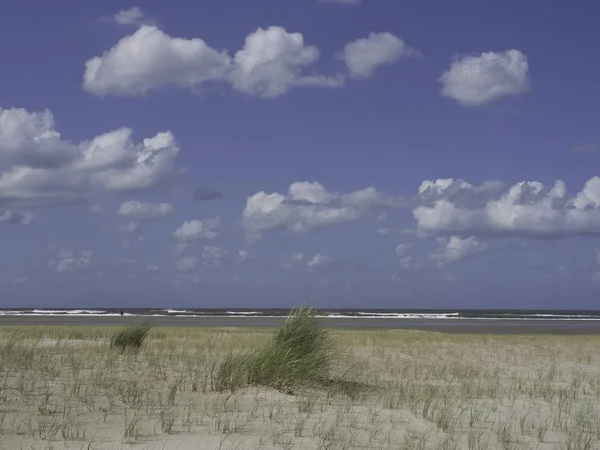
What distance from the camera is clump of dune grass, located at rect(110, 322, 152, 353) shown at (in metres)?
19.8

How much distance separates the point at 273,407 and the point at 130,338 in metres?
10.6

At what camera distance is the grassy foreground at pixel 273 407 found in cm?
841

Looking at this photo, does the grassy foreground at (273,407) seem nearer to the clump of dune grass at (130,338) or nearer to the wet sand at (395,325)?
the clump of dune grass at (130,338)

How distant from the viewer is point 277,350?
13.2 m

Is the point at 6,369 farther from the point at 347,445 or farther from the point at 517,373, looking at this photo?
the point at 517,373

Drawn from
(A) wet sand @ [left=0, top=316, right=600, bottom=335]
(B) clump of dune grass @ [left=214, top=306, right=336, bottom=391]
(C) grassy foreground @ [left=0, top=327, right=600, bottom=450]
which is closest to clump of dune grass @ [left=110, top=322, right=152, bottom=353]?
(C) grassy foreground @ [left=0, top=327, right=600, bottom=450]

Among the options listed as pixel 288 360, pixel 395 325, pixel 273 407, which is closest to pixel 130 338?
pixel 288 360

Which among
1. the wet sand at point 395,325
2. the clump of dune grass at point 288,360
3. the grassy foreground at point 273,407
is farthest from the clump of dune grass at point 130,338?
the wet sand at point 395,325

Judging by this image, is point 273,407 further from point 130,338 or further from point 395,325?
point 395,325

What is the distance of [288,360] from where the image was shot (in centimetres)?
1320

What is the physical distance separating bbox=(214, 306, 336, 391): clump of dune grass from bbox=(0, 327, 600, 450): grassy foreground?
152 mm

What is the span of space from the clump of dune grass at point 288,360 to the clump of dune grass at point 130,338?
7.09 meters

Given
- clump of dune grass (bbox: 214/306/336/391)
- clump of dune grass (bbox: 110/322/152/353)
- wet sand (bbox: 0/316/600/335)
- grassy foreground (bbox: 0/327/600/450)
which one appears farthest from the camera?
wet sand (bbox: 0/316/600/335)

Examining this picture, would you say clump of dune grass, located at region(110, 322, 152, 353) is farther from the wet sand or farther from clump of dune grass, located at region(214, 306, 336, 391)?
the wet sand
